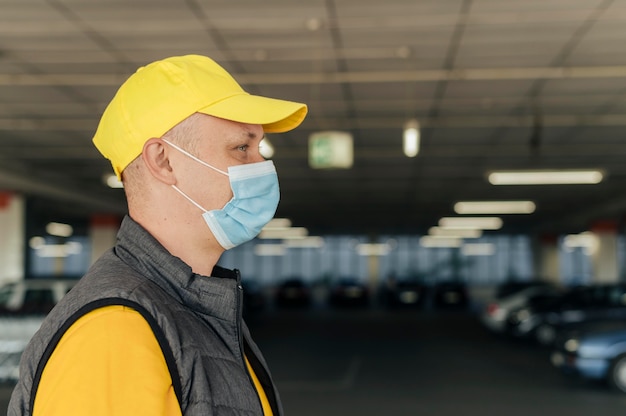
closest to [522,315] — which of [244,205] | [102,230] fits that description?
[102,230]

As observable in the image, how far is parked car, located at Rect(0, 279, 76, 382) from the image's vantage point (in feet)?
39.4

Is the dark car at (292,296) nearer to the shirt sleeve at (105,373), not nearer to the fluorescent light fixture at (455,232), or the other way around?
the fluorescent light fixture at (455,232)

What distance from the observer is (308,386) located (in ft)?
39.0

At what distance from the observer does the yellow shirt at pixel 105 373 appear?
1127 mm

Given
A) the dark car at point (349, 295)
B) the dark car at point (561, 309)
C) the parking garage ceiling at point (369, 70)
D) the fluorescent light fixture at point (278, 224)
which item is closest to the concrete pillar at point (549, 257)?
the dark car at point (349, 295)

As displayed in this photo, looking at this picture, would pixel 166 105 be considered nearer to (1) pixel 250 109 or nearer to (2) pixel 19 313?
(1) pixel 250 109

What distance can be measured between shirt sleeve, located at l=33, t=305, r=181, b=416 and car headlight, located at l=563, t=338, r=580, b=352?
1237cm

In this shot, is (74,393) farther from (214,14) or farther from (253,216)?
(214,14)

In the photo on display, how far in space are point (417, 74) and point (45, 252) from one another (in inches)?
1701

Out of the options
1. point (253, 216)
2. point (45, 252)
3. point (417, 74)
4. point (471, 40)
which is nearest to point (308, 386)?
point (417, 74)

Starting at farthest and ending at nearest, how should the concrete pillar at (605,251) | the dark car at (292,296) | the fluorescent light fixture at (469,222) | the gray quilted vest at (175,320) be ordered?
the dark car at (292,296) → the concrete pillar at (605,251) → the fluorescent light fixture at (469,222) → the gray quilted vest at (175,320)

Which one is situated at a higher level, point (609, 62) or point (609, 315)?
point (609, 62)

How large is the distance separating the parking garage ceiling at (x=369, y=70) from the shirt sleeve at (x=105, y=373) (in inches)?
258

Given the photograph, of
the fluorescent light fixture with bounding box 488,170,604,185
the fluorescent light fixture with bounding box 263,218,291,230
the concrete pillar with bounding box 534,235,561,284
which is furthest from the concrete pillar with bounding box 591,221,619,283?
the fluorescent light fixture with bounding box 488,170,604,185
